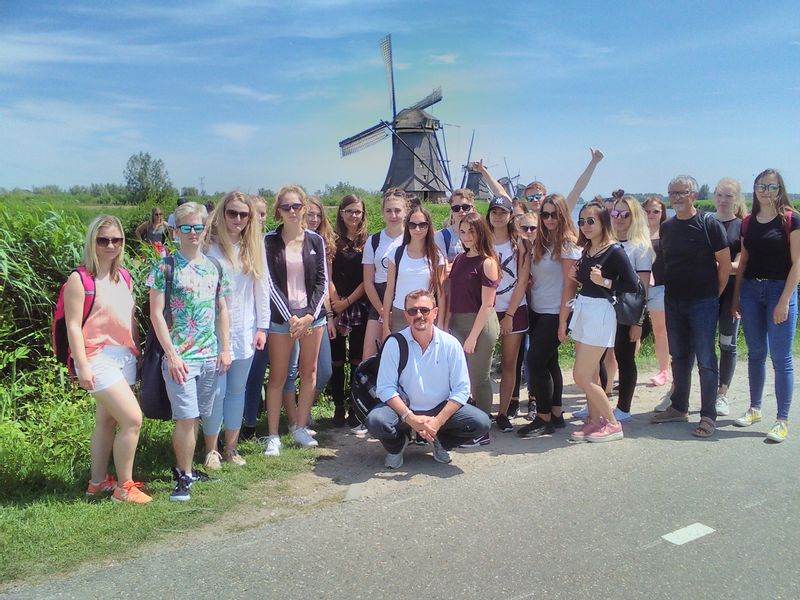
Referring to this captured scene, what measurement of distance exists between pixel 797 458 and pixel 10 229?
648cm

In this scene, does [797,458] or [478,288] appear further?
[478,288]

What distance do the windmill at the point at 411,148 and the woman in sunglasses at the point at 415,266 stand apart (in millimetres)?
31983

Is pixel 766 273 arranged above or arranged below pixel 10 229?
below

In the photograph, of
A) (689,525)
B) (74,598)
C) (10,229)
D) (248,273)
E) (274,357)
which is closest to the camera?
(74,598)

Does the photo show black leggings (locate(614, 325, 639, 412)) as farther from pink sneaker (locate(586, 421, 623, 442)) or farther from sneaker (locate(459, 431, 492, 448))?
sneaker (locate(459, 431, 492, 448))

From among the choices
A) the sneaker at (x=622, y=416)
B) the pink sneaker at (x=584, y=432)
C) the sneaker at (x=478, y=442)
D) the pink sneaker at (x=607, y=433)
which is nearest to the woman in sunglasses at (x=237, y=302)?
the sneaker at (x=478, y=442)

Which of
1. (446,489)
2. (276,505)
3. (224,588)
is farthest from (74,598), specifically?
(446,489)

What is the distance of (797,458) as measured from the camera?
4.48 meters

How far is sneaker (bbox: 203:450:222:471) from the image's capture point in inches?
169

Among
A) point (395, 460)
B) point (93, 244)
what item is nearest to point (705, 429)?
point (395, 460)

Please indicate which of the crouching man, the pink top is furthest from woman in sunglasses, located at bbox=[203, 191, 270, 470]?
the crouching man

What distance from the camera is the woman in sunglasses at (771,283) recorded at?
4.86 meters

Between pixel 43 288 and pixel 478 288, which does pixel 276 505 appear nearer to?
pixel 478 288

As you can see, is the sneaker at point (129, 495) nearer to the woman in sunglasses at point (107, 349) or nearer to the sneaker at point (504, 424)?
the woman in sunglasses at point (107, 349)
